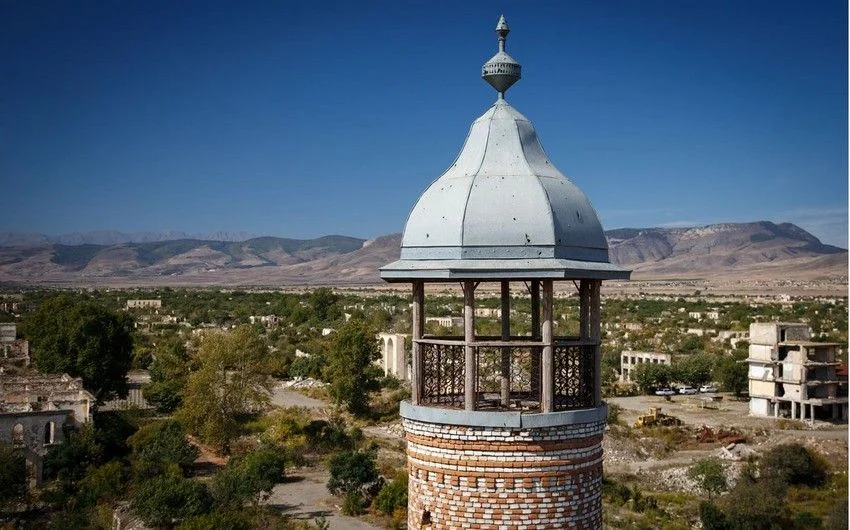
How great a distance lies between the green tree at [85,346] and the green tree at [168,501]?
18.2m

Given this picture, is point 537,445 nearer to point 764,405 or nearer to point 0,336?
point 764,405

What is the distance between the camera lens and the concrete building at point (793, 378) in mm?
46719

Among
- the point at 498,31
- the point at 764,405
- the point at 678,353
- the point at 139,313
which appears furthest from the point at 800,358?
the point at 139,313

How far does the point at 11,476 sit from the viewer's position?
29047mm

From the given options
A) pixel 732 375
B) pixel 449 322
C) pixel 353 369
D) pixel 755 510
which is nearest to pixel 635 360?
pixel 732 375

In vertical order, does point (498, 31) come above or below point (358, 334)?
above

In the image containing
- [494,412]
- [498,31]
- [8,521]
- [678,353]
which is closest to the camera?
[494,412]

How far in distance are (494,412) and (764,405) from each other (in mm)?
44356

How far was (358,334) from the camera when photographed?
46.2 metres

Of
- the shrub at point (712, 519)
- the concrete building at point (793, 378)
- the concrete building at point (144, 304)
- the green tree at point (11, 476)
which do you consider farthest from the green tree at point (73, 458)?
the concrete building at point (144, 304)

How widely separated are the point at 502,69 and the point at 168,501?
2241 centimetres

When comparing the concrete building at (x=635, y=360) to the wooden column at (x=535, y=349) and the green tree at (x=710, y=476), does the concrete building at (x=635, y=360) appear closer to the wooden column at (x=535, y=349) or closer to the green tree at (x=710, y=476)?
the green tree at (x=710, y=476)

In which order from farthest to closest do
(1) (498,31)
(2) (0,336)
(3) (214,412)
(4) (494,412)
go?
(2) (0,336)
(3) (214,412)
(1) (498,31)
(4) (494,412)

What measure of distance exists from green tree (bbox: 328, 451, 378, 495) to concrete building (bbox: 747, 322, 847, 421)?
24130 millimetres
